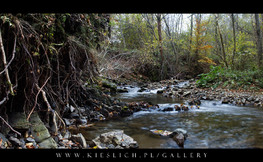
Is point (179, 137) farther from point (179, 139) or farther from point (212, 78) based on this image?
point (212, 78)

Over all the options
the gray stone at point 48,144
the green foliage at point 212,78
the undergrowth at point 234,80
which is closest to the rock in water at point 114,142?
the gray stone at point 48,144

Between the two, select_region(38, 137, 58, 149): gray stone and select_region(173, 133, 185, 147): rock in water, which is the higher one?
select_region(38, 137, 58, 149): gray stone

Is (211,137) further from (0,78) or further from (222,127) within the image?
(0,78)

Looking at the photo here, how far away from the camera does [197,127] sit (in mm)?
4555

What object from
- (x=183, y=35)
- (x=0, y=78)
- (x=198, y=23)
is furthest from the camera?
(x=183, y=35)

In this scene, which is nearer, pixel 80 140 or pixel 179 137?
pixel 80 140

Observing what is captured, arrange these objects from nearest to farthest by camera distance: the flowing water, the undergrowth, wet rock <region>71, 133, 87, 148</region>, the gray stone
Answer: the gray stone, wet rock <region>71, 133, 87, 148</region>, the flowing water, the undergrowth

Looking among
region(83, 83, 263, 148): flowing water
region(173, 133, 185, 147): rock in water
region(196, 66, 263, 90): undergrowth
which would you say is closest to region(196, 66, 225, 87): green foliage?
region(196, 66, 263, 90): undergrowth

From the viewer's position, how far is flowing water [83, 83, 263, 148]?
349 cm

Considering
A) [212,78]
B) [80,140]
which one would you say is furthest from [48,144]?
[212,78]

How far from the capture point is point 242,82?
9625 millimetres

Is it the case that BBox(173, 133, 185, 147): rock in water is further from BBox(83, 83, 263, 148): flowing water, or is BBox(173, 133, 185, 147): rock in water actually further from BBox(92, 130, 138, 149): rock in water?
BBox(92, 130, 138, 149): rock in water

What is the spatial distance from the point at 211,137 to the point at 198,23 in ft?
53.1
